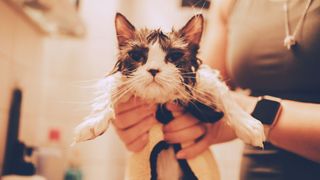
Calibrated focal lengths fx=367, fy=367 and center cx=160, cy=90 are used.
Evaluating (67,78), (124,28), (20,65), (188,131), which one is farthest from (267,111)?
(67,78)

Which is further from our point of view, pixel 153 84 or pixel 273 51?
pixel 273 51

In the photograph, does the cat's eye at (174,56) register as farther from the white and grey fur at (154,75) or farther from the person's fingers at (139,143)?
the person's fingers at (139,143)

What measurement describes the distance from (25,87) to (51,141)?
20 cm

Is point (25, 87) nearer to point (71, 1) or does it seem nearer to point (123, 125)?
point (71, 1)

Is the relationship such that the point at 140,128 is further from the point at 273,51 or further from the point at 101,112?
the point at 273,51

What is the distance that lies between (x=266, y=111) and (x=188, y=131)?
0.36ft

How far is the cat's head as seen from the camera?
43 centimetres

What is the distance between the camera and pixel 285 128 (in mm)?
509

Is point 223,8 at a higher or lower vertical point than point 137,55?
higher

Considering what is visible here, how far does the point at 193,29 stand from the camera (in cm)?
45

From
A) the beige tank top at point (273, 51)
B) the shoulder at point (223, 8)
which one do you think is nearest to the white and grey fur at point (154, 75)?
the beige tank top at point (273, 51)

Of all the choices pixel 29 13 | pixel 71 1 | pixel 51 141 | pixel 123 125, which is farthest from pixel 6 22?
pixel 123 125

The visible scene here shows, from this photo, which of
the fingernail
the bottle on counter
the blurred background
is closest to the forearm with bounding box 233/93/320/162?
the fingernail

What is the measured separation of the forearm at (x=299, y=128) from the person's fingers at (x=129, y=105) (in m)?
0.15
